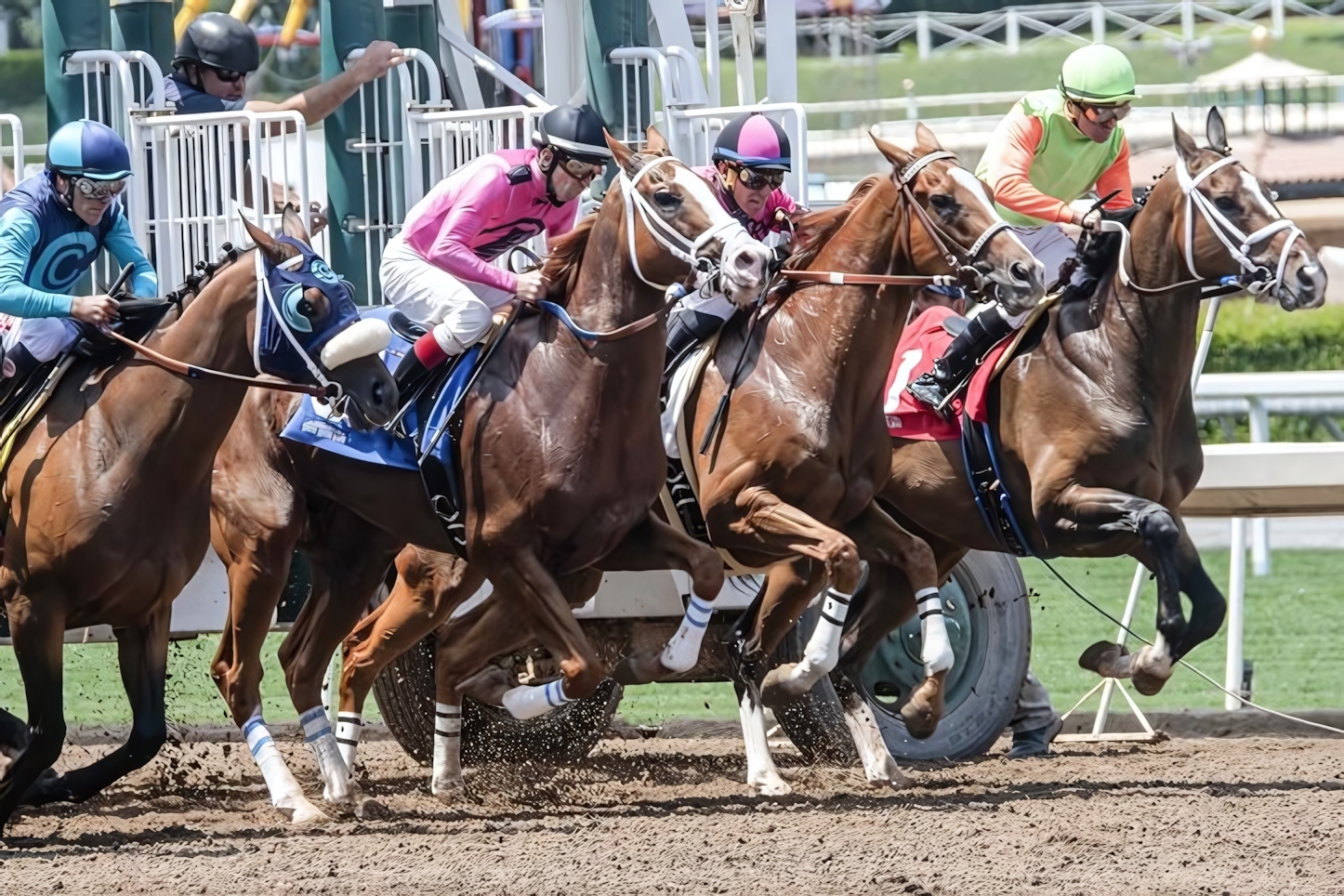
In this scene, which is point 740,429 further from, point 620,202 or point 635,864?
point 635,864

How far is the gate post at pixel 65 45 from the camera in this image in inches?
344

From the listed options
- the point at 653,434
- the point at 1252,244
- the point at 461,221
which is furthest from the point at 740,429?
the point at 1252,244

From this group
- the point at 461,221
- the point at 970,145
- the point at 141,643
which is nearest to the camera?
the point at 141,643

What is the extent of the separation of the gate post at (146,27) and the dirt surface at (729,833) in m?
2.93

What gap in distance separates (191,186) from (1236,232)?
392cm

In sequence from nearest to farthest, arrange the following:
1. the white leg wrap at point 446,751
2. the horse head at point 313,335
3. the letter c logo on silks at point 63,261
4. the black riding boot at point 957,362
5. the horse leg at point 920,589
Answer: the horse head at point 313,335 < the letter c logo on silks at point 63,261 < the horse leg at point 920,589 < the white leg wrap at point 446,751 < the black riding boot at point 957,362

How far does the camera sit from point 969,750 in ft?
28.7

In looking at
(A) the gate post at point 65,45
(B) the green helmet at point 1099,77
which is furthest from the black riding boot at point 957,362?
(A) the gate post at point 65,45

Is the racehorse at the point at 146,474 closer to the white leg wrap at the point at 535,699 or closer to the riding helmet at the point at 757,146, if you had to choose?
the white leg wrap at the point at 535,699

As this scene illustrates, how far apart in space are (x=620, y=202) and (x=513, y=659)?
2329mm

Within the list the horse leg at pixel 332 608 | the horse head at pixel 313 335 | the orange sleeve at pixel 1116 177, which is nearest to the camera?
the horse head at pixel 313 335

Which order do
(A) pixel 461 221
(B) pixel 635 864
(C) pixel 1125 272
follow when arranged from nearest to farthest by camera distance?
(B) pixel 635 864 → (A) pixel 461 221 → (C) pixel 1125 272

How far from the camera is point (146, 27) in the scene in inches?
366

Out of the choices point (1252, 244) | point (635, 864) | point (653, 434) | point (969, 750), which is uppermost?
point (1252, 244)
